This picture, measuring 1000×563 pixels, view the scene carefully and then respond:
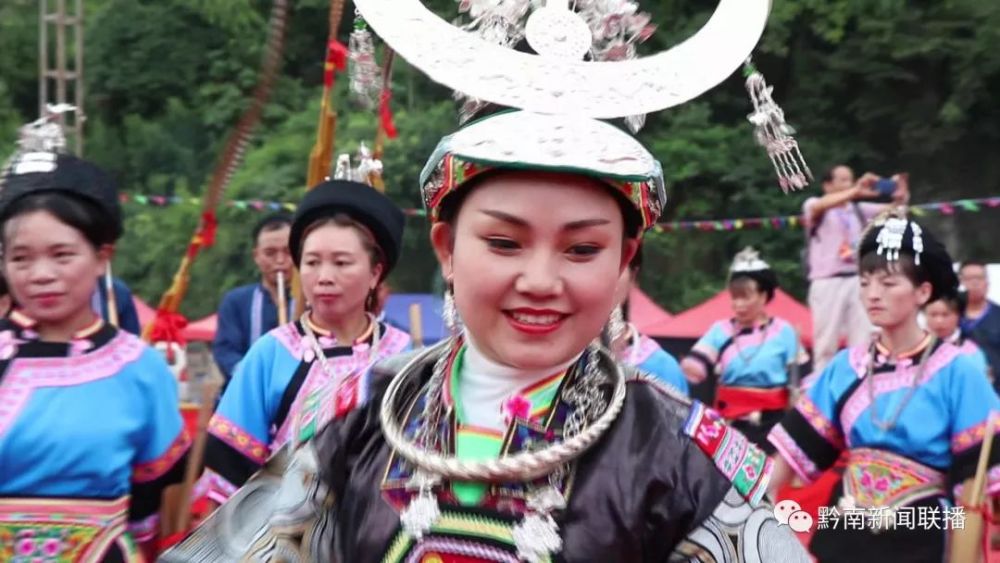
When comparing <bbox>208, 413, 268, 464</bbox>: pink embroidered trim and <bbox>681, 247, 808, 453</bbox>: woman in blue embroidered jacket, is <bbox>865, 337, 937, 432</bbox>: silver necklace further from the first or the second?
<bbox>681, 247, 808, 453</bbox>: woman in blue embroidered jacket

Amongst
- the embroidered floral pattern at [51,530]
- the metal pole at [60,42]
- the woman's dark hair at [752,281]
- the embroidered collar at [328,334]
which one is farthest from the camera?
the woman's dark hair at [752,281]

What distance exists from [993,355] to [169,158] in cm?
1030

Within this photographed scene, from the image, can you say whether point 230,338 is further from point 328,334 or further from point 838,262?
point 838,262

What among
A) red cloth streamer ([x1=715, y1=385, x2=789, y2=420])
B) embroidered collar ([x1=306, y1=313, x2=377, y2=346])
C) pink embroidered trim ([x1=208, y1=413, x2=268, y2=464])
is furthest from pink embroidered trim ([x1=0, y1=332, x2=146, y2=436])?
red cloth streamer ([x1=715, y1=385, x2=789, y2=420])

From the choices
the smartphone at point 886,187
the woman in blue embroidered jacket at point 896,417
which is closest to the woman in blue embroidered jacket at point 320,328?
the woman in blue embroidered jacket at point 896,417

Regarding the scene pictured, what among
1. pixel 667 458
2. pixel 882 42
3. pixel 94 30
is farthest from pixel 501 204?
pixel 94 30

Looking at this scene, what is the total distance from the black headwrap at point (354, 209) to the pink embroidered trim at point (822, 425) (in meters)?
1.41

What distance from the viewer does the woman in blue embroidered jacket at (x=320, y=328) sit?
415 centimetres

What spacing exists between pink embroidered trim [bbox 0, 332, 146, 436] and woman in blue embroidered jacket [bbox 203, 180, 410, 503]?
620mm

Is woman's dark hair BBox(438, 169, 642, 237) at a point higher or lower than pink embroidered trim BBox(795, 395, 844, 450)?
higher

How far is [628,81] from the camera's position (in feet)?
7.24

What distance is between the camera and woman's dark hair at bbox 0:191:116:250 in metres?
3.38

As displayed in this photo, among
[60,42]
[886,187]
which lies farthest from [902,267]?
[60,42]

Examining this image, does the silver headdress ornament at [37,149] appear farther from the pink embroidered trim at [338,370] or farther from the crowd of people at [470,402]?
the pink embroidered trim at [338,370]
